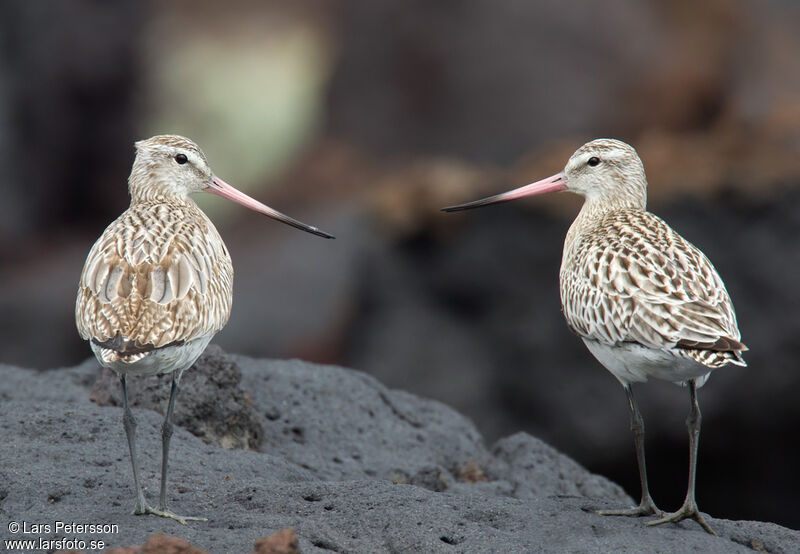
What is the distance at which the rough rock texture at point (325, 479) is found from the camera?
551cm

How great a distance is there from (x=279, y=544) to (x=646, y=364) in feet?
8.42

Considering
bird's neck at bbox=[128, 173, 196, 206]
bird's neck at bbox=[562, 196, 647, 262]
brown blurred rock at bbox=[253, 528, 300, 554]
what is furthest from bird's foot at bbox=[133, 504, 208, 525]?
bird's neck at bbox=[562, 196, 647, 262]

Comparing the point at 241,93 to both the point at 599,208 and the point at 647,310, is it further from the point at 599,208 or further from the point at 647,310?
the point at 647,310

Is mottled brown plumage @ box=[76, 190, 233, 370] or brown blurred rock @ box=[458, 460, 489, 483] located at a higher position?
mottled brown plumage @ box=[76, 190, 233, 370]

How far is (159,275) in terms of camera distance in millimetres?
6031

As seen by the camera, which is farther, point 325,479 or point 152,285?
point 325,479

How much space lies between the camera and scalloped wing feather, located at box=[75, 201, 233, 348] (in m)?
5.67

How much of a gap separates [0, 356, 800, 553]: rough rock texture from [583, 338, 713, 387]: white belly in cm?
87

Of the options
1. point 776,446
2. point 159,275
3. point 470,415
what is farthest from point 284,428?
point 776,446

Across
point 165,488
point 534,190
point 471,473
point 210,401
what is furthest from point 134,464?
point 534,190

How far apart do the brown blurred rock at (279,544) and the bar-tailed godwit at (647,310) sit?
2.44m

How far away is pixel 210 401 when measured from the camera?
7359mm

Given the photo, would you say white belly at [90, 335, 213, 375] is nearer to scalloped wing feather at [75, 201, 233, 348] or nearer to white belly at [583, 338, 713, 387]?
scalloped wing feather at [75, 201, 233, 348]

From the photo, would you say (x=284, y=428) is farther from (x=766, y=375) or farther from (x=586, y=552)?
(x=766, y=375)
